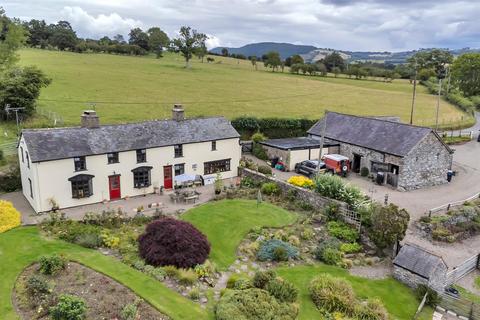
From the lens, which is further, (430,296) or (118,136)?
(118,136)

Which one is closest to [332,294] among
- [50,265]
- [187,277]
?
[187,277]

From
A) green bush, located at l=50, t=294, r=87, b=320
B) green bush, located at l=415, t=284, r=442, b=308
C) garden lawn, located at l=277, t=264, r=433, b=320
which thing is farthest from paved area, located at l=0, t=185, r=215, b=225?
green bush, located at l=415, t=284, r=442, b=308

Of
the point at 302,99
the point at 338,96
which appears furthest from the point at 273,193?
the point at 338,96

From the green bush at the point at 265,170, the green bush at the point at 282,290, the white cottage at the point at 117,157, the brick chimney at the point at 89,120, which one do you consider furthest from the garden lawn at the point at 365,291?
the brick chimney at the point at 89,120

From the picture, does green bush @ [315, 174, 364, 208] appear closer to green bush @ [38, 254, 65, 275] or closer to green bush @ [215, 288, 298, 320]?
green bush @ [215, 288, 298, 320]

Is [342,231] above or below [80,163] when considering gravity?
below

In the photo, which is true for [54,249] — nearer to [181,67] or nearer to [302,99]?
[302,99]

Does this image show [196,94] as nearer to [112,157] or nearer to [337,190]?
[112,157]
